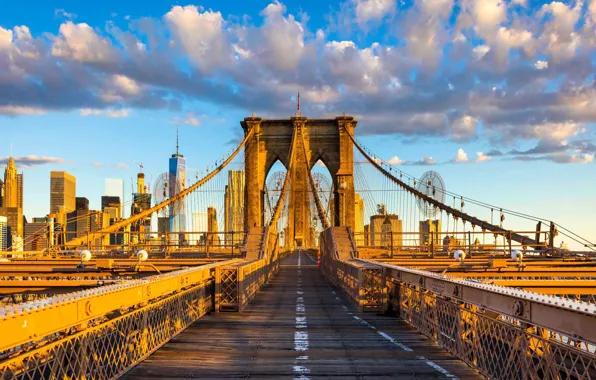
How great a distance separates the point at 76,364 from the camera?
823 cm

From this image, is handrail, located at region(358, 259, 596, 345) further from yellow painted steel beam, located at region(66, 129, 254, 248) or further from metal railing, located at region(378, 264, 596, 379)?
yellow painted steel beam, located at region(66, 129, 254, 248)

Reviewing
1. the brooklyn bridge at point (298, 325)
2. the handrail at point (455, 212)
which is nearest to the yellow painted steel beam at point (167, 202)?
the handrail at point (455, 212)

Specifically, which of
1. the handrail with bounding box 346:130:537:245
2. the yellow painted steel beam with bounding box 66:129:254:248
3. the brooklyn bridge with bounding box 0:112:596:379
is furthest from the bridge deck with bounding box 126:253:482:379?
the yellow painted steel beam with bounding box 66:129:254:248

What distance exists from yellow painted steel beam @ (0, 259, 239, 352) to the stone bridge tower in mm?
58450

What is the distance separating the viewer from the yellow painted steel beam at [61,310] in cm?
610

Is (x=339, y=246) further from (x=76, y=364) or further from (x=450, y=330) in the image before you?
(x=76, y=364)

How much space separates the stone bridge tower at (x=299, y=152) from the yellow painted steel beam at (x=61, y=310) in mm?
58450

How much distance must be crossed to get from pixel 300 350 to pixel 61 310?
619cm

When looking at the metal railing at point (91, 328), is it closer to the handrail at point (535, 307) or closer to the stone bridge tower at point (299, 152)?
the handrail at point (535, 307)

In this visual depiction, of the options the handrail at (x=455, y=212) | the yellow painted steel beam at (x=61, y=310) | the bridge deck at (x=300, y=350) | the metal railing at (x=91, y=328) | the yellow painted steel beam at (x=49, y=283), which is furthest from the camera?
the handrail at (x=455, y=212)

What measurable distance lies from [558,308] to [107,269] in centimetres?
1936

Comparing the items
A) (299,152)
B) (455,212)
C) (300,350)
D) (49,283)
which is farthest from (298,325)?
(299,152)

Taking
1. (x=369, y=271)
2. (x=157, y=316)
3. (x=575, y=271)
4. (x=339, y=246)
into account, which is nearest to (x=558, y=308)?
(x=157, y=316)

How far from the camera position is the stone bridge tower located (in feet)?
229
